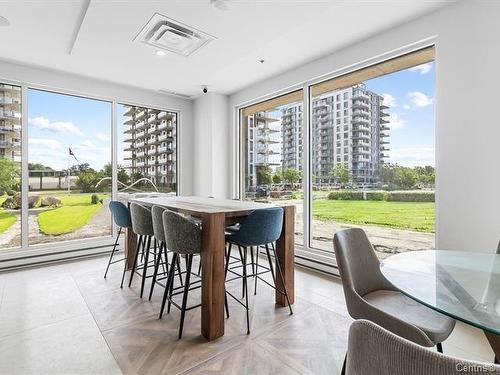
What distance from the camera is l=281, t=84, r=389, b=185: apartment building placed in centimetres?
351

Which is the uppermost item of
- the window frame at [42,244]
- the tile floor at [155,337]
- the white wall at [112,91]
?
the white wall at [112,91]

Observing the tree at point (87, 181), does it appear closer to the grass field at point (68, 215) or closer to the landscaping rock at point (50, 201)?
the grass field at point (68, 215)

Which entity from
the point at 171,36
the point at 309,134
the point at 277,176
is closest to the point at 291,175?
the point at 277,176

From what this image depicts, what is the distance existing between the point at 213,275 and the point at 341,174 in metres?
2.35

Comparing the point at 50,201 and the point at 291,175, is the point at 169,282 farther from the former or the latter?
the point at 50,201

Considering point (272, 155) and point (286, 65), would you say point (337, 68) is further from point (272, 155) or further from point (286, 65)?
point (272, 155)

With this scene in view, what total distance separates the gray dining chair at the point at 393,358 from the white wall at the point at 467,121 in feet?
7.84

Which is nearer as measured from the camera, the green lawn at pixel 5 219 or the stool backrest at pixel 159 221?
the stool backrest at pixel 159 221

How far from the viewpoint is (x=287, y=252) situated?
2906 millimetres

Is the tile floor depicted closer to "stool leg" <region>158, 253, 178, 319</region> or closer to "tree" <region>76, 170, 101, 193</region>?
"stool leg" <region>158, 253, 178, 319</region>

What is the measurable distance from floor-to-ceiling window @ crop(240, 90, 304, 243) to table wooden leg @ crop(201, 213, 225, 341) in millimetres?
2216

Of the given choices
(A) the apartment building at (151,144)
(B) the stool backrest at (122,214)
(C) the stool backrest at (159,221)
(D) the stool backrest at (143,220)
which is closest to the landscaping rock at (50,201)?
(A) the apartment building at (151,144)

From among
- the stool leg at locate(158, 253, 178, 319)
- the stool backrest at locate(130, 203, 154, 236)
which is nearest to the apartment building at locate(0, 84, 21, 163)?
the stool backrest at locate(130, 203, 154, 236)

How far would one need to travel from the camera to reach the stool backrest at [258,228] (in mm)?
2428
